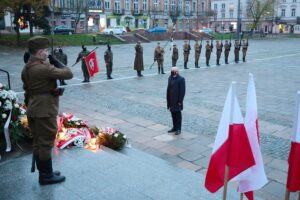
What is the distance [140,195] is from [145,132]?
11.9ft

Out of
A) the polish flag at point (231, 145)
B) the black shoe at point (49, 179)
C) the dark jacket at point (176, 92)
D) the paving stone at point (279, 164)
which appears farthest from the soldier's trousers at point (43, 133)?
the dark jacket at point (176, 92)

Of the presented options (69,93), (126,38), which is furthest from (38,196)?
(126,38)

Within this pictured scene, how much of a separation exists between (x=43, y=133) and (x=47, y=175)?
0.64 meters

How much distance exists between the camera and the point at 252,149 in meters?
3.40

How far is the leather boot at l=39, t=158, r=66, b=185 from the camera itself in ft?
14.9

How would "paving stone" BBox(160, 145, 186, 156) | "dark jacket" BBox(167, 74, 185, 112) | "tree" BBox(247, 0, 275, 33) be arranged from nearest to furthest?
"paving stone" BBox(160, 145, 186, 156) < "dark jacket" BBox(167, 74, 185, 112) < "tree" BBox(247, 0, 275, 33)

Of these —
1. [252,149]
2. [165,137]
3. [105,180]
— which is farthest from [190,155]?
[252,149]

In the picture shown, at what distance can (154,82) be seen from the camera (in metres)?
15.6

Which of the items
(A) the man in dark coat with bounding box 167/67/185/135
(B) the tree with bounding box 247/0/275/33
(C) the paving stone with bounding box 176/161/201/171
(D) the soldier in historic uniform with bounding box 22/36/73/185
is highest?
(B) the tree with bounding box 247/0/275/33

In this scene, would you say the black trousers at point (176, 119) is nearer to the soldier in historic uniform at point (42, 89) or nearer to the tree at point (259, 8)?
the soldier in historic uniform at point (42, 89)

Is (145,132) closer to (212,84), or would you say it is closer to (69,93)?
(69,93)

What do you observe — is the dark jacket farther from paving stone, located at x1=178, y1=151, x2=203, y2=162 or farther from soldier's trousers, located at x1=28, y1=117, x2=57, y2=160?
soldier's trousers, located at x1=28, y1=117, x2=57, y2=160

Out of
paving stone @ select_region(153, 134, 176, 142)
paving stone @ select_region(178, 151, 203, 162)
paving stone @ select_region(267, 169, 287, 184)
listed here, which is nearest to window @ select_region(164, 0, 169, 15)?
paving stone @ select_region(153, 134, 176, 142)

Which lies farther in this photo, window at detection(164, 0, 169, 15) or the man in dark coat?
window at detection(164, 0, 169, 15)
